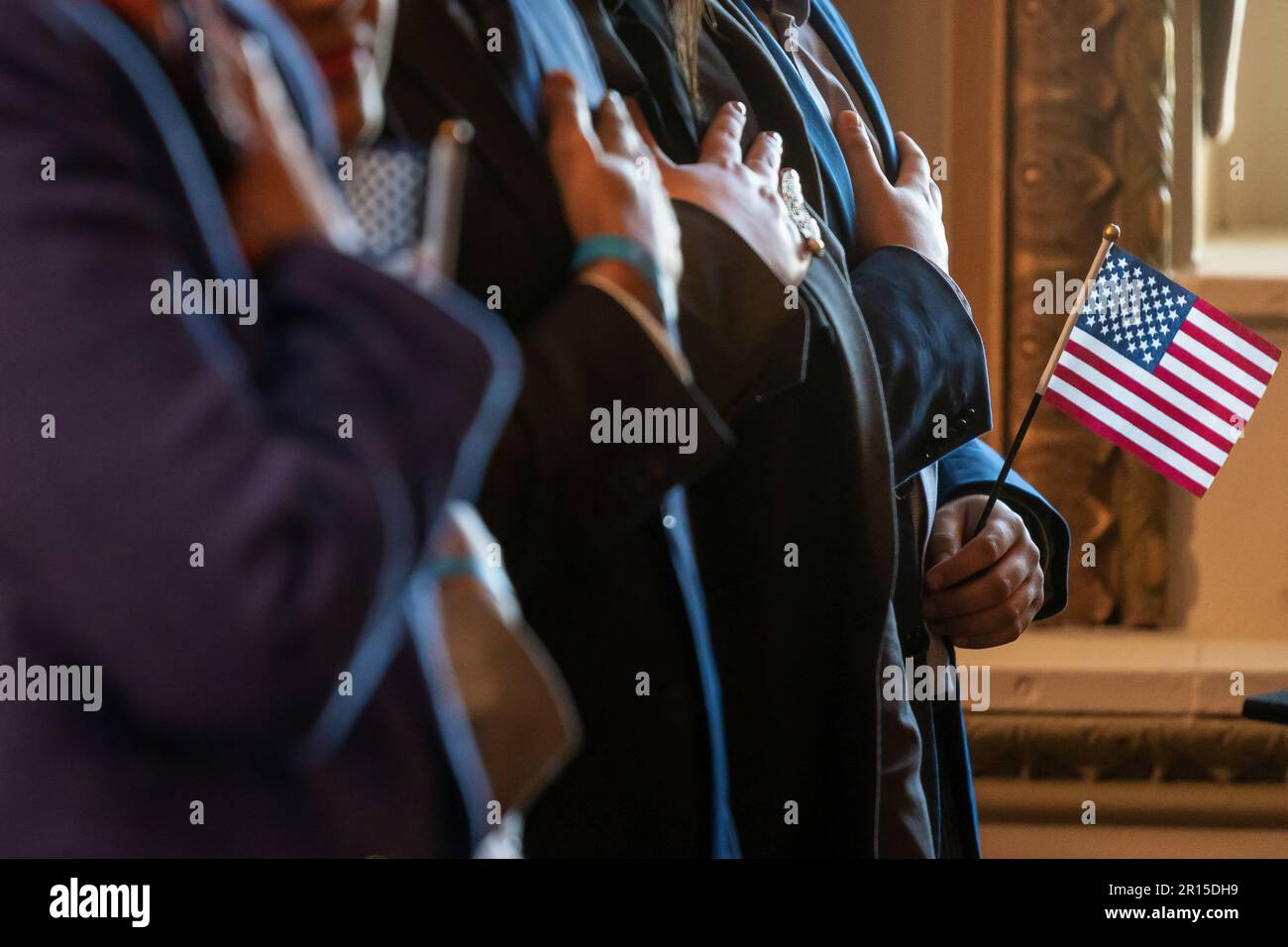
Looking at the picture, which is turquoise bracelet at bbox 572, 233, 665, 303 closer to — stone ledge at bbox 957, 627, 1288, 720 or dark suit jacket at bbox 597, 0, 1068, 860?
dark suit jacket at bbox 597, 0, 1068, 860

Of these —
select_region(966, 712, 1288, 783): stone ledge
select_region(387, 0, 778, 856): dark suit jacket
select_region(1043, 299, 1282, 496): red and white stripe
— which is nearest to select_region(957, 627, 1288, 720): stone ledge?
select_region(966, 712, 1288, 783): stone ledge

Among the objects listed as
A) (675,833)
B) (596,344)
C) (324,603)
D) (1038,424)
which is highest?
(1038,424)

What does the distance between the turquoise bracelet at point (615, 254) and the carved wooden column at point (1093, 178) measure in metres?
0.79

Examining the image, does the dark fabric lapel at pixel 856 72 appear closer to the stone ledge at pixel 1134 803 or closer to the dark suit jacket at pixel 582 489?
the dark suit jacket at pixel 582 489

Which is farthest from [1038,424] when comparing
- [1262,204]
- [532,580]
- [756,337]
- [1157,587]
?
[532,580]

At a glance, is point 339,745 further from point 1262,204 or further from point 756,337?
point 1262,204

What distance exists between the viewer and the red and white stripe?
1.03 meters

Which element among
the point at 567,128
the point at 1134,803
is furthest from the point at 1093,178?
the point at 567,128

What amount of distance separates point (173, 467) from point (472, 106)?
0.80 feet

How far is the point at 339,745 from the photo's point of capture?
52 cm

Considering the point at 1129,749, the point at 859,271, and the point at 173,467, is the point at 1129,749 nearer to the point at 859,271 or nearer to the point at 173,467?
the point at 859,271

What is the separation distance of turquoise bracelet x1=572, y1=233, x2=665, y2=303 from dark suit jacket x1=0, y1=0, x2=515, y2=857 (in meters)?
0.13

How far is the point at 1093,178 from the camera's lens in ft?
4.87

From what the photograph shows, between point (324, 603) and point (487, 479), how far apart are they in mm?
138
